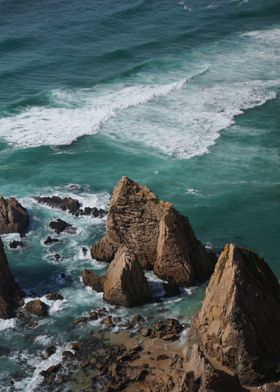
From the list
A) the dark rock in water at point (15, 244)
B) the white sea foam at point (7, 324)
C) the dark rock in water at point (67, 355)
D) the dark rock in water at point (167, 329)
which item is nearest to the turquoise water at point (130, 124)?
the white sea foam at point (7, 324)

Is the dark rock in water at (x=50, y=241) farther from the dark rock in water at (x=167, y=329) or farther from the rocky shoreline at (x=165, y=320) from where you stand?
the dark rock in water at (x=167, y=329)

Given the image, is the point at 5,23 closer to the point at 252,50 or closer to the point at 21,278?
the point at 252,50

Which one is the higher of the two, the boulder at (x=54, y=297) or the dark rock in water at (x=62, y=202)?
the dark rock in water at (x=62, y=202)

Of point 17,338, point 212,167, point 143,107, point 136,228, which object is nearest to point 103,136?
point 143,107

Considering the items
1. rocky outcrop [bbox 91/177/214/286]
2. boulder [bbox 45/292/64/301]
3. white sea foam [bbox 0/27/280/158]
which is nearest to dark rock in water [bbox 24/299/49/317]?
boulder [bbox 45/292/64/301]

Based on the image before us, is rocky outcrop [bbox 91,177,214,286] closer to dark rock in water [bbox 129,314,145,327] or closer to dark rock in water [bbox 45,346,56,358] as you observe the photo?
dark rock in water [bbox 129,314,145,327]

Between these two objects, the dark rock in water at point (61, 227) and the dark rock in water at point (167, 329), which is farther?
the dark rock in water at point (61, 227)
